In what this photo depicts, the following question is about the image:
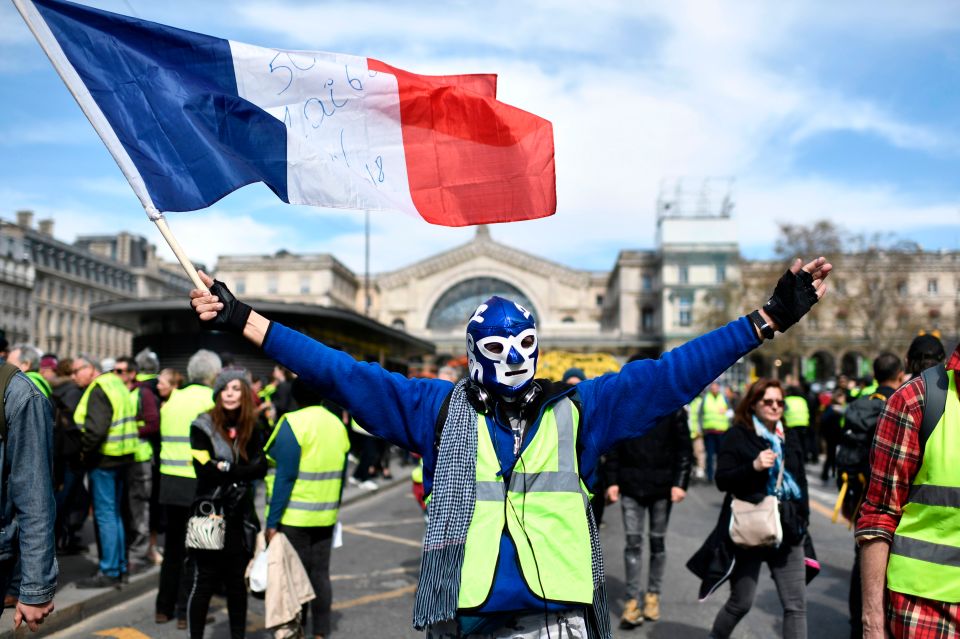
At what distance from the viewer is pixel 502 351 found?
2.85 meters

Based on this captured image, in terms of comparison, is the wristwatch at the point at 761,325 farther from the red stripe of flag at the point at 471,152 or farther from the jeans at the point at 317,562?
the jeans at the point at 317,562

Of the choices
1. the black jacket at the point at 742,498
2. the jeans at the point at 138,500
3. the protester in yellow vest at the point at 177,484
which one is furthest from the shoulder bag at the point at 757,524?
the jeans at the point at 138,500

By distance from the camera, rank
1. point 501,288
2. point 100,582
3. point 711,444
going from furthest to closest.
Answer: point 501,288 → point 711,444 → point 100,582

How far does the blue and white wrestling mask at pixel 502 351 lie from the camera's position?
2848mm

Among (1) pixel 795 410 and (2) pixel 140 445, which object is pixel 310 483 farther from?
(1) pixel 795 410

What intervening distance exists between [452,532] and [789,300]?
1284mm

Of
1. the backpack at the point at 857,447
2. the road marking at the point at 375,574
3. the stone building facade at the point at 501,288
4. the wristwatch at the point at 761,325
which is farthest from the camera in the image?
the stone building facade at the point at 501,288

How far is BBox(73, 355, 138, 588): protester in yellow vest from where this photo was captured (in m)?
7.25

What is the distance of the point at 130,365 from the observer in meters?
9.47

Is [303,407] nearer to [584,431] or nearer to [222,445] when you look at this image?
[222,445]

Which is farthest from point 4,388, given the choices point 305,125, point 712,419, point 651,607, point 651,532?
point 712,419

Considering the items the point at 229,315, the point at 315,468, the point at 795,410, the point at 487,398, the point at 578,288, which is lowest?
the point at 315,468

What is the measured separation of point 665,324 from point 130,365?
67.5 metres

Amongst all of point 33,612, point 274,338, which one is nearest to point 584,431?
point 274,338
